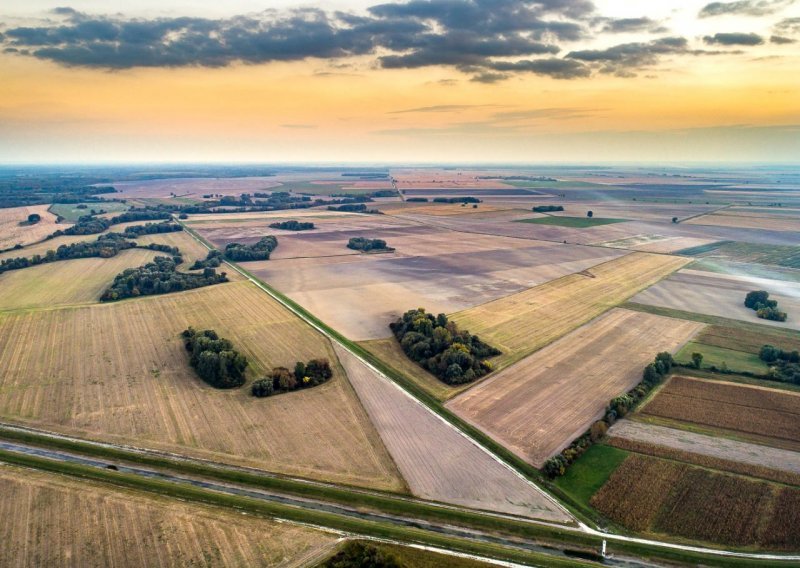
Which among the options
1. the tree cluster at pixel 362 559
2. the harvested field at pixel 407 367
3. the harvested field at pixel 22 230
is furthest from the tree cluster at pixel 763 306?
the harvested field at pixel 22 230

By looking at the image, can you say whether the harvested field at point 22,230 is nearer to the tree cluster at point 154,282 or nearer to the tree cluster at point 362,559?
the tree cluster at point 154,282

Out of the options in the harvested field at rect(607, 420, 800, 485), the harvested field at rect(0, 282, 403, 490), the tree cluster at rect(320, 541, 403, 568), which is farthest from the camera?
the harvested field at rect(0, 282, 403, 490)

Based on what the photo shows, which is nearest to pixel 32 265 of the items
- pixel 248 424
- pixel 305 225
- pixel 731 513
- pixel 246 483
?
pixel 305 225

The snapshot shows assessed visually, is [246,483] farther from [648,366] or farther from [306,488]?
[648,366]

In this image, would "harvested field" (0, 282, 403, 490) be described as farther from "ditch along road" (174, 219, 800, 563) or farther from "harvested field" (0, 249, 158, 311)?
"harvested field" (0, 249, 158, 311)

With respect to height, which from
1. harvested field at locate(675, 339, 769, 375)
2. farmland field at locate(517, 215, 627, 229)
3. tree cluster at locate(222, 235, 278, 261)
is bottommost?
harvested field at locate(675, 339, 769, 375)

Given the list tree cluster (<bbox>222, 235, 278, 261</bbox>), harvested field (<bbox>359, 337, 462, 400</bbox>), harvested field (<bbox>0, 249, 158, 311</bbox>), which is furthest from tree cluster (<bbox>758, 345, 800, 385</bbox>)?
harvested field (<bbox>0, 249, 158, 311</bbox>)
